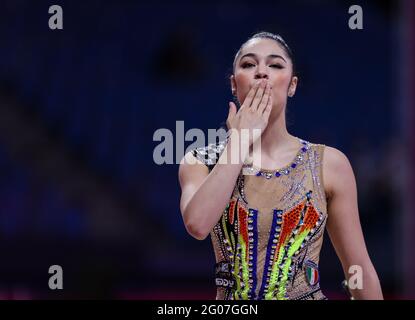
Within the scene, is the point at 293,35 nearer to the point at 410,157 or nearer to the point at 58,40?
the point at 410,157

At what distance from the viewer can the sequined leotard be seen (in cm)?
210

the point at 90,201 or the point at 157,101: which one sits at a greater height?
the point at 157,101

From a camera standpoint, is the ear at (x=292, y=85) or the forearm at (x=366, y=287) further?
the ear at (x=292, y=85)

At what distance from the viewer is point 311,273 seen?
2.12 metres

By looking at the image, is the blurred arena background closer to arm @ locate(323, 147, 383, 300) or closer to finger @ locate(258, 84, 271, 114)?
arm @ locate(323, 147, 383, 300)

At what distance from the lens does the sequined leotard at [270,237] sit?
2.10m

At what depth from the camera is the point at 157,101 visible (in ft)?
22.6

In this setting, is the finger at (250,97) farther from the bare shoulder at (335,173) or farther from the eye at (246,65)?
the bare shoulder at (335,173)

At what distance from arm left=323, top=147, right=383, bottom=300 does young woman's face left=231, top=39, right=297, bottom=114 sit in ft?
0.79

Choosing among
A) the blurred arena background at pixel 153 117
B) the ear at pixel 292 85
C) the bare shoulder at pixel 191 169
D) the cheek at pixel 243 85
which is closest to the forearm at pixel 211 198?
the bare shoulder at pixel 191 169

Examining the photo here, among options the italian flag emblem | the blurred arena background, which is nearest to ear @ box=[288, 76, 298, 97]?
the italian flag emblem

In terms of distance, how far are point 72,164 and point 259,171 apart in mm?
4809

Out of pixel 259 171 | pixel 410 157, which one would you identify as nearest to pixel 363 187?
pixel 410 157

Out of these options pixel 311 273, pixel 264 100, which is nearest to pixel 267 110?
pixel 264 100
